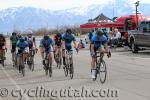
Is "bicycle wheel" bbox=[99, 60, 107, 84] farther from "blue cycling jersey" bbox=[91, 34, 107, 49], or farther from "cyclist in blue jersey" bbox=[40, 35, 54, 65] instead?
"cyclist in blue jersey" bbox=[40, 35, 54, 65]

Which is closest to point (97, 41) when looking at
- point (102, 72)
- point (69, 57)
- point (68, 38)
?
point (102, 72)

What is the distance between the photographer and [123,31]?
135 feet

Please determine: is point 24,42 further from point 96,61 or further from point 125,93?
point 125,93

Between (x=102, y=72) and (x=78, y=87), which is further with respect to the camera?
(x=102, y=72)

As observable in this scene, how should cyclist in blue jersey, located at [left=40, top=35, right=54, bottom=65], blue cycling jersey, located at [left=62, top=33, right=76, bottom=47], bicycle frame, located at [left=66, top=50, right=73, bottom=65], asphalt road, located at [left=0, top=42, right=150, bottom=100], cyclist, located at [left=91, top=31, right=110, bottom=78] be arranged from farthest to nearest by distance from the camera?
cyclist in blue jersey, located at [left=40, top=35, right=54, bottom=65] → blue cycling jersey, located at [left=62, top=33, right=76, bottom=47] → bicycle frame, located at [left=66, top=50, right=73, bottom=65] → cyclist, located at [left=91, top=31, right=110, bottom=78] → asphalt road, located at [left=0, top=42, right=150, bottom=100]

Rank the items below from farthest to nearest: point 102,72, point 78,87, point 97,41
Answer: point 102,72 → point 97,41 → point 78,87

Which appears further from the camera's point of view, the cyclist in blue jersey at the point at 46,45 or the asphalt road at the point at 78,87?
the cyclist in blue jersey at the point at 46,45

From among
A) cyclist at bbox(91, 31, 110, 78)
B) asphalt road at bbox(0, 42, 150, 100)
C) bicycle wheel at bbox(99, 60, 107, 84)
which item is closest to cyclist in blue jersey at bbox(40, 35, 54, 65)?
asphalt road at bbox(0, 42, 150, 100)

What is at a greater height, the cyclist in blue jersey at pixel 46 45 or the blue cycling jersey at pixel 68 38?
the blue cycling jersey at pixel 68 38

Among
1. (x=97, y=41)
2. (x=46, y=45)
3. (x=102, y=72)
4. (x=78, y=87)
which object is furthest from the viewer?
(x=46, y=45)

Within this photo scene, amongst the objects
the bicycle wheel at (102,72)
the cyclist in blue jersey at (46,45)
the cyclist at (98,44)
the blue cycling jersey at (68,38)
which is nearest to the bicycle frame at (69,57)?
the blue cycling jersey at (68,38)

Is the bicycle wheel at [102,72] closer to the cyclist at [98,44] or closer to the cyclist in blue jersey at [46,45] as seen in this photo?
the cyclist at [98,44]

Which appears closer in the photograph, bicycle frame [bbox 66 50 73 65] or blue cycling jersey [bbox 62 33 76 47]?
bicycle frame [bbox 66 50 73 65]

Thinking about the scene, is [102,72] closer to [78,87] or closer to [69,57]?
[78,87]
